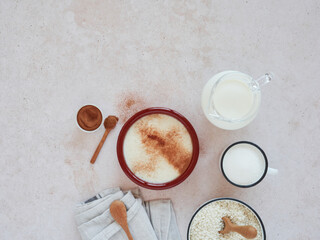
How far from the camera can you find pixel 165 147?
1038 millimetres

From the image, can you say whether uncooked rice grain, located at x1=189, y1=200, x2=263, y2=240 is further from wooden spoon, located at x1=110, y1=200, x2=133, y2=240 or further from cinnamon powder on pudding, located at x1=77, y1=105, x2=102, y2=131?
cinnamon powder on pudding, located at x1=77, y1=105, x2=102, y2=131

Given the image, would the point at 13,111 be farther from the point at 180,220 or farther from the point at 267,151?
the point at 267,151

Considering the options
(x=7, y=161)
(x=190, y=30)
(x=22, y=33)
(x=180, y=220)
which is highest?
(x=22, y=33)

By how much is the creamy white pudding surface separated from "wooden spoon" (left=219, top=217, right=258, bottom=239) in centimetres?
23

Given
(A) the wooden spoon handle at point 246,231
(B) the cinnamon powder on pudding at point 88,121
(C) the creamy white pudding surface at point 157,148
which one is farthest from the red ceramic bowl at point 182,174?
(A) the wooden spoon handle at point 246,231

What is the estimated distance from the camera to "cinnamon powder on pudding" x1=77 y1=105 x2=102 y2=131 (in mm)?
1087

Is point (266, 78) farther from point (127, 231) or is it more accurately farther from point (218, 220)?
point (127, 231)

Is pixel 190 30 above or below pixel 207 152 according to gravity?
above

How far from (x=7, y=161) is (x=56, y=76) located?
38 cm

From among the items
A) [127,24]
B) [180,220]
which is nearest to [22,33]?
[127,24]

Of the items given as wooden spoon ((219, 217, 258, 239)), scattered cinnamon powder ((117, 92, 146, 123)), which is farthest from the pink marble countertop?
wooden spoon ((219, 217, 258, 239))

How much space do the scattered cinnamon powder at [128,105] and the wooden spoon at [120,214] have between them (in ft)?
1.01

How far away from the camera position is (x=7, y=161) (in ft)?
3.76

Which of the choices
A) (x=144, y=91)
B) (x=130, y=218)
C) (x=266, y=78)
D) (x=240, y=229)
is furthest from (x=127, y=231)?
(x=266, y=78)
